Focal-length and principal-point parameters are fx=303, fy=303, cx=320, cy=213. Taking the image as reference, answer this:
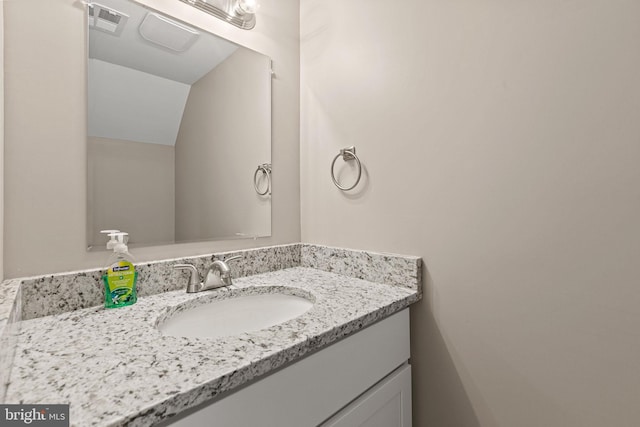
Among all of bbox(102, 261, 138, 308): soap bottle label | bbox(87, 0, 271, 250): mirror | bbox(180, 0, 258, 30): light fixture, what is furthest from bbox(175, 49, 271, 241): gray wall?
bbox(102, 261, 138, 308): soap bottle label

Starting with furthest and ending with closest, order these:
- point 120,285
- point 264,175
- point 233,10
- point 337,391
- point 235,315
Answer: point 264,175
point 233,10
point 235,315
point 120,285
point 337,391

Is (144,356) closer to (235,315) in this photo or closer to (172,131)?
(235,315)

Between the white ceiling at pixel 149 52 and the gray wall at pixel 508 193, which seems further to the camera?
the white ceiling at pixel 149 52

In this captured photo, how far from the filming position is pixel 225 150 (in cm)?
123

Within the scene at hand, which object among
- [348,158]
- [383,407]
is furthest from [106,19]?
[383,407]

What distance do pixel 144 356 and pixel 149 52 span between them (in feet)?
3.23

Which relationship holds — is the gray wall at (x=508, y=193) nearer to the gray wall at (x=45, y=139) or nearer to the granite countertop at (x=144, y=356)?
the granite countertop at (x=144, y=356)

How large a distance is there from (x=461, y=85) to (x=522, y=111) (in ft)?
0.66

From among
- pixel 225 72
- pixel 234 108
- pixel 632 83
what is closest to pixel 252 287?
pixel 234 108

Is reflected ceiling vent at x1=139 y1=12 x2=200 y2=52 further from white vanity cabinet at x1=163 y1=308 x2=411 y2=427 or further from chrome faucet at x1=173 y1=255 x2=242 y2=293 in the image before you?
white vanity cabinet at x1=163 y1=308 x2=411 y2=427

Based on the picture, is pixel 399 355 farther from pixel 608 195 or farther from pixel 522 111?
pixel 522 111
